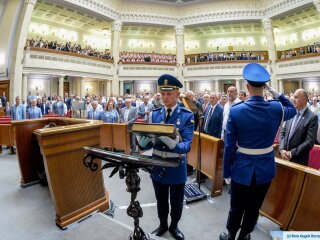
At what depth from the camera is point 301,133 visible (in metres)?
3.07

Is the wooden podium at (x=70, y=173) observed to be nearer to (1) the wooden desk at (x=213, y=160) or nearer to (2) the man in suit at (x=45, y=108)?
(1) the wooden desk at (x=213, y=160)

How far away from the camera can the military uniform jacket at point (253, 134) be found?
82.2 inches

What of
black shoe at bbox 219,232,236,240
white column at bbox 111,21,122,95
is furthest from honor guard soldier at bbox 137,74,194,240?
white column at bbox 111,21,122,95

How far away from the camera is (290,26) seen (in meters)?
24.2

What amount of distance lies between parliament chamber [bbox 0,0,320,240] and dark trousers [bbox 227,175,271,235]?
0.63m

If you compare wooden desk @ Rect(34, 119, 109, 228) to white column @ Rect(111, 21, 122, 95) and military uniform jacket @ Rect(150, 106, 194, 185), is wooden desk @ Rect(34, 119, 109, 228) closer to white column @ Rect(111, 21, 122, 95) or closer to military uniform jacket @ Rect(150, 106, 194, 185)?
military uniform jacket @ Rect(150, 106, 194, 185)

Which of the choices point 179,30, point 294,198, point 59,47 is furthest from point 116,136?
point 179,30

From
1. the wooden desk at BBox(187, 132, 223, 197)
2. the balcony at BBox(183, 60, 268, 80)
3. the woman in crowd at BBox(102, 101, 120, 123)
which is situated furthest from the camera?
the balcony at BBox(183, 60, 268, 80)

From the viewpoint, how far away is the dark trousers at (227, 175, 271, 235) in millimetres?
2215

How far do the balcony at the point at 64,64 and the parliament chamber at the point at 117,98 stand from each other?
2.9 inches

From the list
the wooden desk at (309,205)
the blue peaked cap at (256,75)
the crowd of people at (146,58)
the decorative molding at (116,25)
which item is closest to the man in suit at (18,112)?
the blue peaked cap at (256,75)

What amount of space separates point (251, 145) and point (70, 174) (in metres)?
2.16

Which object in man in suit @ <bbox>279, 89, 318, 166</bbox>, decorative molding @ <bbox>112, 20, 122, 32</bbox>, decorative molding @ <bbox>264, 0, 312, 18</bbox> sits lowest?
man in suit @ <bbox>279, 89, 318, 166</bbox>

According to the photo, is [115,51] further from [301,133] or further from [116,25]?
[301,133]
